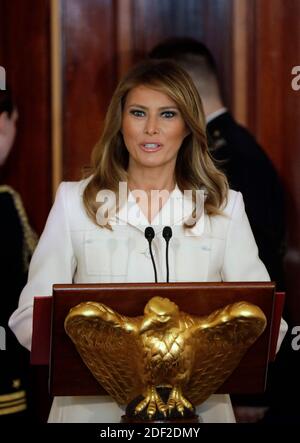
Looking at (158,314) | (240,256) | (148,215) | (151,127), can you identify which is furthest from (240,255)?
(158,314)

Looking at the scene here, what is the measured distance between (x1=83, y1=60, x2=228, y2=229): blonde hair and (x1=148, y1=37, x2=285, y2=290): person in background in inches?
30.6

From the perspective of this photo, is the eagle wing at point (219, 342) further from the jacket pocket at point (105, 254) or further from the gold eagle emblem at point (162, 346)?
the jacket pocket at point (105, 254)

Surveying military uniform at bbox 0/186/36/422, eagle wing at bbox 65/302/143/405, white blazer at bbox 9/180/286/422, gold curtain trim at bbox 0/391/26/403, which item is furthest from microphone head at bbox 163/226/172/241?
gold curtain trim at bbox 0/391/26/403

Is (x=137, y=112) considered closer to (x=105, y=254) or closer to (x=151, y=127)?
(x=151, y=127)

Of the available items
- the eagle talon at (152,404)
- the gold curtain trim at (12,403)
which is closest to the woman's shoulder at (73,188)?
the eagle talon at (152,404)

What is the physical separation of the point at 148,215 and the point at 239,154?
97 centimetres

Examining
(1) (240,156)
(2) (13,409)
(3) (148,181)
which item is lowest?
(2) (13,409)

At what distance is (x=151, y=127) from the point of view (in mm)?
2279

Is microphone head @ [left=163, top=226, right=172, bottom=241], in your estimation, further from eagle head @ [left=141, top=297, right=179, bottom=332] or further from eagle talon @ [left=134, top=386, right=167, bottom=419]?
eagle talon @ [left=134, top=386, right=167, bottom=419]

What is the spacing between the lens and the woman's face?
2.29m

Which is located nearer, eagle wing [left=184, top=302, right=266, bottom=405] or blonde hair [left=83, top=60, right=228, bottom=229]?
eagle wing [left=184, top=302, right=266, bottom=405]

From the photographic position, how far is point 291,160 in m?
3.52

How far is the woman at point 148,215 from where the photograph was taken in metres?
2.27

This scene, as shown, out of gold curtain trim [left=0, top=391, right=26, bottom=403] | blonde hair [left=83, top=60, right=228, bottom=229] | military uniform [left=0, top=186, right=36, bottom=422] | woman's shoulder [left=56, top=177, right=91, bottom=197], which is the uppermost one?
blonde hair [left=83, top=60, right=228, bottom=229]
